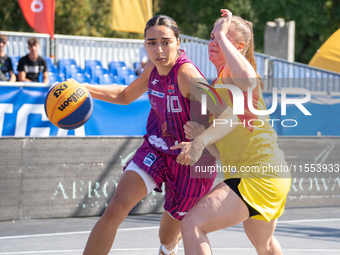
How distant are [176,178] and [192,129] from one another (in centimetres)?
52

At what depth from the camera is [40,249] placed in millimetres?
5273

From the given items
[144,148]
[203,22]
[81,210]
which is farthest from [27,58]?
[203,22]

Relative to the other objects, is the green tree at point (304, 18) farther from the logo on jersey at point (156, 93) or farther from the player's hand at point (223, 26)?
the player's hand at point (223, 26)

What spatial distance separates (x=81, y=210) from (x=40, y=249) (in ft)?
5.25

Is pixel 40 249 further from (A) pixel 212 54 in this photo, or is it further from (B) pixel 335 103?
(B) pixel 335 103

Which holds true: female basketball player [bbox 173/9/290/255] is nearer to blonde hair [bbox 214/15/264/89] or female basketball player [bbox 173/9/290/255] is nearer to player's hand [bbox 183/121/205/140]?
blonde hair [bbox 214/15/264/89]

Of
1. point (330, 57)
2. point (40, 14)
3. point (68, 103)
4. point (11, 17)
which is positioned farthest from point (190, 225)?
point (11, 17)

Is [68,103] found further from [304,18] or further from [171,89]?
[304,18]

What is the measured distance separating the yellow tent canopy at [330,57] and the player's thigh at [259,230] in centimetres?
1241

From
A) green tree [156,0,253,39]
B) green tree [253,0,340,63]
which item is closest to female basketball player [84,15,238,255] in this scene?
green tree [253,0,340,63]

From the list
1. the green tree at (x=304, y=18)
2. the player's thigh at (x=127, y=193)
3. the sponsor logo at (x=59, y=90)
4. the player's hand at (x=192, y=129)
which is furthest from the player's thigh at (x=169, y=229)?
the green tree at (x=304, y=18)

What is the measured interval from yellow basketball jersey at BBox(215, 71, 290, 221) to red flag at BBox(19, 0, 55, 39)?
385 inches

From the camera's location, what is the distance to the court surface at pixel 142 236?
17.2ft

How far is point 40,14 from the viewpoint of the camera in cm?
1195
